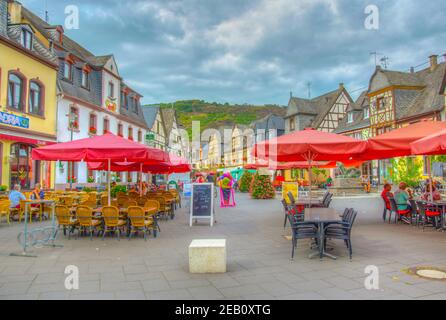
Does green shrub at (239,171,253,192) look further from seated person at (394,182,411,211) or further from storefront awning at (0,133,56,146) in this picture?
seated person at (394,182,411,211)

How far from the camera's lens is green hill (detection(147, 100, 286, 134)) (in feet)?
251

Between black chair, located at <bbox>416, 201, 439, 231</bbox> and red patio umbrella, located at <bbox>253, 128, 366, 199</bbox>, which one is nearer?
red patio umbrella, located at <bbox>253, 128, 366, 199</bbox>

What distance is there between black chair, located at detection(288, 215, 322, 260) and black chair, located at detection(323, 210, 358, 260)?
0.70ft

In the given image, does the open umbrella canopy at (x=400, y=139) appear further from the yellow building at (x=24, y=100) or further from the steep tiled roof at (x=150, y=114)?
the steep tiled roof at (x=150, y=114)

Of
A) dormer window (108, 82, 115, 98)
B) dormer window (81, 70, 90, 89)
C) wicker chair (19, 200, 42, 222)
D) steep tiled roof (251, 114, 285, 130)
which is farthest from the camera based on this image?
steep tiled roof (251, 114, 285, 130)

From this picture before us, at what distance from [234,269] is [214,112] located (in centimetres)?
7738

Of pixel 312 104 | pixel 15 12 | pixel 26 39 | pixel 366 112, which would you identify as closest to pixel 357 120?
pixel 366 112

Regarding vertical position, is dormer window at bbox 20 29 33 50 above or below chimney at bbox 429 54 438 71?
below

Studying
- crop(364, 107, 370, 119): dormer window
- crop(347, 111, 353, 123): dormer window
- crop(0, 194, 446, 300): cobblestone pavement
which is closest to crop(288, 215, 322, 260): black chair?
crop(0, 194, 446, 300): cobblestone pavement

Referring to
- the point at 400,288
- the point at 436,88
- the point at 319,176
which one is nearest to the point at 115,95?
the point at 319,176

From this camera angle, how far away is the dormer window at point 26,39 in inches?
708

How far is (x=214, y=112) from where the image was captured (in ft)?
271
